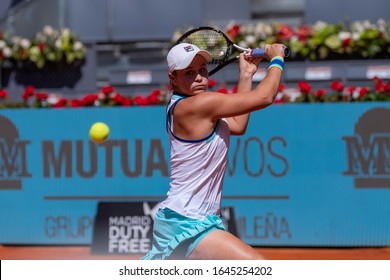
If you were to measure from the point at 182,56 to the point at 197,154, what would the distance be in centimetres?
51

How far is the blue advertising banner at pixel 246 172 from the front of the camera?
340 inches

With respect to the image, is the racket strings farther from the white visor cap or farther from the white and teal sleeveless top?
the white and teal sleeveless top

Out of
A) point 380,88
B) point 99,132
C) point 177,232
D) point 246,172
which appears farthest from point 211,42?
point 380,88

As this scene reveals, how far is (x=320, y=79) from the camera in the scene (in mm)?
11195

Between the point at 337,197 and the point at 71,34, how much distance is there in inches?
204

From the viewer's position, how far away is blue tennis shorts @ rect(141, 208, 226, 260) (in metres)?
4.12

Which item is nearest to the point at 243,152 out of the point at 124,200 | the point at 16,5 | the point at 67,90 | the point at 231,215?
the point at 231,215

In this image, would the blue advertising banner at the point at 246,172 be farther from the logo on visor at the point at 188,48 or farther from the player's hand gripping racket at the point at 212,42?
the logo on visor at the point at 188,48

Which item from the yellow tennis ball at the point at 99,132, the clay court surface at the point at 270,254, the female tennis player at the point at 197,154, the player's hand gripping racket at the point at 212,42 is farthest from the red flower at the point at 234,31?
the female tennis player at the point at 197,154

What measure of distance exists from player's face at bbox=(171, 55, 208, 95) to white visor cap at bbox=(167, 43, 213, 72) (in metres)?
0.04

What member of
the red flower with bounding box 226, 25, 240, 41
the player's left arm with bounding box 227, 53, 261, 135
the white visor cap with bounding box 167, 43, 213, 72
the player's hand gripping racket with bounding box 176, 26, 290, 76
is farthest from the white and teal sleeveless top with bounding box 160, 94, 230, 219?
the red flower with bounding box 226, 25, 240, 41

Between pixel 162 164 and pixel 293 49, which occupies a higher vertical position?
pixel 293 49

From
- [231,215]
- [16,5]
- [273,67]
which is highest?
[16,5]

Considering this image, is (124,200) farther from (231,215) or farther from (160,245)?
(160,245)
